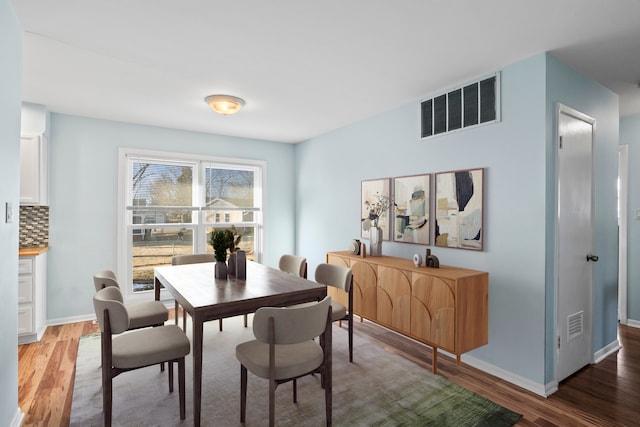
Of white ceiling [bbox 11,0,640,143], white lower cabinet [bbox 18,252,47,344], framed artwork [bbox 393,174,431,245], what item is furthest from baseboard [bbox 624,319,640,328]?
white lower cabinet [bbox 18,252,47,344]

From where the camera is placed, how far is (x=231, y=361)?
3.07m

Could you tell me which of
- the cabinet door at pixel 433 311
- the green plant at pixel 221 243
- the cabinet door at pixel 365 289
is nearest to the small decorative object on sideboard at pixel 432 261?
the cabinet door at pixel 433 311

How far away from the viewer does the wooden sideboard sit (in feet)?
8.78

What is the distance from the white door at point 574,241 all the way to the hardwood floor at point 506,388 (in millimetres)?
201

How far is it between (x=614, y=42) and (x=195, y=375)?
12.0ft

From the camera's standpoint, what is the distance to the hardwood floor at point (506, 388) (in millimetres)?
2268

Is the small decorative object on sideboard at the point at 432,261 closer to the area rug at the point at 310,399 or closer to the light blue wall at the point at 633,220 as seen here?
the area rug at the point at 310,399

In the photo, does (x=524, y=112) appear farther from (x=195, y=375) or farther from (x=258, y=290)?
(x=195, y=375)

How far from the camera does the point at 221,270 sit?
9.22 ft

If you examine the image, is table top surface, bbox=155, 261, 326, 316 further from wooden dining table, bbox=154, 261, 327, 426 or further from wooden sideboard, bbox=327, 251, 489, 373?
wooden sideboard, bbox=327, 251, 489, 373

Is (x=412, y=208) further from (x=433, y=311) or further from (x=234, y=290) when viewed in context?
(x=234, y=290)

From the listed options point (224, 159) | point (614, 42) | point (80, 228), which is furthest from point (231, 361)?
point (614, 42)

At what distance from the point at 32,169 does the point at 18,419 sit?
2.72 metres

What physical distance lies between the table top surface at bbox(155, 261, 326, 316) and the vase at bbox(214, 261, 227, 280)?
5 centimetres
